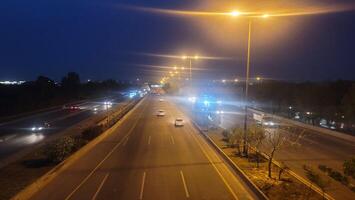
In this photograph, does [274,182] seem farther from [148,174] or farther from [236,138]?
[236,138]

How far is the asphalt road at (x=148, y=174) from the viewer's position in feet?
57.8

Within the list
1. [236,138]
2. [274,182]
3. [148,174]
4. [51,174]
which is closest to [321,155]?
[236,138]

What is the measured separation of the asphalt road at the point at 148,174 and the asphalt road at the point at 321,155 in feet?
12.1

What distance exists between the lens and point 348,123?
5412 cm

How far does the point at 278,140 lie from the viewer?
2234cm

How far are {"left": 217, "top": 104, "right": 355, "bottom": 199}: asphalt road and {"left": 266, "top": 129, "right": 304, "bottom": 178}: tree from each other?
592 mm

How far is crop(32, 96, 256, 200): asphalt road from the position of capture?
17625 mm

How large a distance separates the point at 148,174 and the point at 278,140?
6592mm

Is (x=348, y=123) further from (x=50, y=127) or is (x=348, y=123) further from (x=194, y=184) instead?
(x=194, y=184)

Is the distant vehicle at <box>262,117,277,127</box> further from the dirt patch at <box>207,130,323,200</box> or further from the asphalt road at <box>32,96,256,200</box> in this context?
the dirt patch at <box>207,130,323,200</box>

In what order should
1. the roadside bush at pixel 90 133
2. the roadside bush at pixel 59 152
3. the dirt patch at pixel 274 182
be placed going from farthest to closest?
1. the roadside bush at pixel 90 133
2. the roadside bush at pixel 59 152
3. the dirt patch at pixel 274 182

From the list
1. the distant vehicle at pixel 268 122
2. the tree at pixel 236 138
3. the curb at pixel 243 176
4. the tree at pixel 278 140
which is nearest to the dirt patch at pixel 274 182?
the curb at pixel 243 176

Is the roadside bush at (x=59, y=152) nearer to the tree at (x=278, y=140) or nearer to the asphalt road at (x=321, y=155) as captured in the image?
the tree at (x=278, y=140)

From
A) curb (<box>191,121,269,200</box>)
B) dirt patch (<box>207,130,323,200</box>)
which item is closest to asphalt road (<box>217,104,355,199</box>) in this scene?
dirt patch (<box>207,130,323,200</box>)
